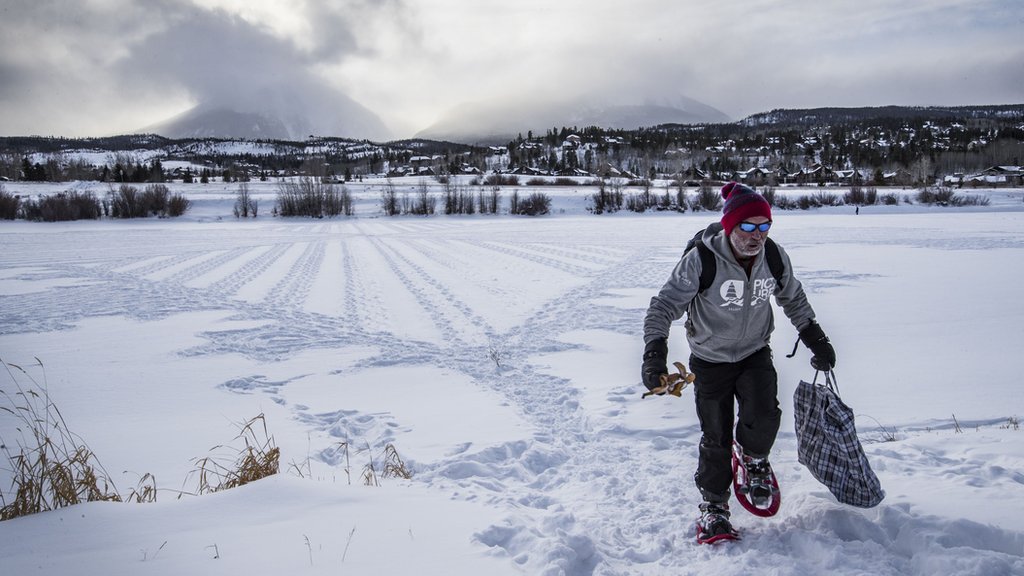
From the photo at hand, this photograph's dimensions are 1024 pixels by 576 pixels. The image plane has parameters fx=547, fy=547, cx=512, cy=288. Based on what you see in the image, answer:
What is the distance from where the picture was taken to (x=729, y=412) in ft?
10.1

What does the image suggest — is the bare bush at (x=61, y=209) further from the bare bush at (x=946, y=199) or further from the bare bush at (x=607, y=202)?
the bare bush at (x=946, y=199)

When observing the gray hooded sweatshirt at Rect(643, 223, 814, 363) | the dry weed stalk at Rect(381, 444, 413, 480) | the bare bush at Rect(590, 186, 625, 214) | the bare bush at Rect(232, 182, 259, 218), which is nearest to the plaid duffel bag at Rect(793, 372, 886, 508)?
the gray hooded sweatshirt at Rect(643, 223, 814, 363)

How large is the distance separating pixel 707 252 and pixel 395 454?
8.97 ft

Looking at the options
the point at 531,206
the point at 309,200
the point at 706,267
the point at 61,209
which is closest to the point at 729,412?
the point at 706,267

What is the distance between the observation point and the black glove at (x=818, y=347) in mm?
2973

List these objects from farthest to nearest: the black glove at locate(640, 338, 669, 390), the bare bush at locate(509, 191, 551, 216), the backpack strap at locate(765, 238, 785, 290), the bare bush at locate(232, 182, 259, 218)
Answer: the bare bush at locate(509, 191, 551, 216) < the bare bush at locate(232, 182, 259, 218) < the backpack strap at locate(765, 238, 785, 290) < the black glove at locate(640, 338, 669, 390)

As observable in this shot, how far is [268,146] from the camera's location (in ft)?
651

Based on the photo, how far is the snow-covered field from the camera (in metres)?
2.67

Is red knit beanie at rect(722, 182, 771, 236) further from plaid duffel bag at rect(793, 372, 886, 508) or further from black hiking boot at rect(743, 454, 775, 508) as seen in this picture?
black hiking boot at rect(743, 454, 775, 508)

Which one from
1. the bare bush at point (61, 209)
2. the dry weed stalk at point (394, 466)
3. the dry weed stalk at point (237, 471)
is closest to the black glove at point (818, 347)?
the dry weed stalk at point (394, 466)

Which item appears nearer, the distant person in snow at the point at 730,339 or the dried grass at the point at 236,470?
the distant person in snow at the point at 730,339

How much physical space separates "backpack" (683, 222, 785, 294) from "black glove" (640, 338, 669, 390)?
0.39 metres

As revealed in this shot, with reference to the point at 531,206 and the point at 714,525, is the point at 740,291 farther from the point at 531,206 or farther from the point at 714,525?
the point at 531,206

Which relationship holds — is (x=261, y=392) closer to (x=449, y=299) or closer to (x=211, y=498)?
(x=211, y=498)
